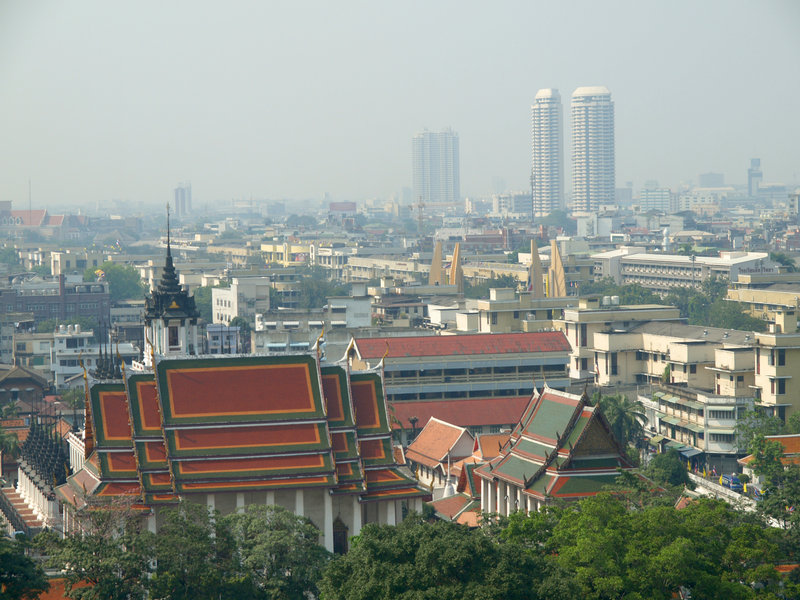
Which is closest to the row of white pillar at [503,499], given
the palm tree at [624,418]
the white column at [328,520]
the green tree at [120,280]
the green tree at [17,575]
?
the white column at [328,520]

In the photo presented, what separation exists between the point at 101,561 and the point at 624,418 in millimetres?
43589

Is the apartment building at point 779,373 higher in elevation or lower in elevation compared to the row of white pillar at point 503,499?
higher

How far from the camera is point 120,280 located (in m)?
186

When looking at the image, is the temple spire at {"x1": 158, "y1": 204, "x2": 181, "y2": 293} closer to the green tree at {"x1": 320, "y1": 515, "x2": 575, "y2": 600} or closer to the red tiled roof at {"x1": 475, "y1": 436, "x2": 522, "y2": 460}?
the red tiled roof at {"x1": 475, "y1": 436, "x2": 522, "y2": 460}

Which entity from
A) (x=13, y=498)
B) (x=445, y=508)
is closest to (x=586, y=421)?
(x=445, y=508)

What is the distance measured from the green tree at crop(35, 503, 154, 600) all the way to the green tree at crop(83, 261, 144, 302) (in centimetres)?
13512

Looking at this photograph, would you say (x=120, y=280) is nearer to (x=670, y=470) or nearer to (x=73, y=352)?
(x=73, y=352)

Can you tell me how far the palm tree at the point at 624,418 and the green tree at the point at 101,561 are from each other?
124 ft

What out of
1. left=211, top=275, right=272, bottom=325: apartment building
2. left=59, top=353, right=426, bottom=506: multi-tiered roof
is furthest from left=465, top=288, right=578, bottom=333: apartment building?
left=59, top=353, right=426, bottom=506: multi-tiered roof

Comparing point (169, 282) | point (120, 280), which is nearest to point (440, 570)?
point (169, 282)

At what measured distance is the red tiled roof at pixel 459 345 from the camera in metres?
90.2

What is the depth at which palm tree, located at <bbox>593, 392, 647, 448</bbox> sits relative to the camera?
81875 millimetres

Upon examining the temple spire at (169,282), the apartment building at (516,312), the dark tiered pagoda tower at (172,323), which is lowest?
the apartment building at (516,312)

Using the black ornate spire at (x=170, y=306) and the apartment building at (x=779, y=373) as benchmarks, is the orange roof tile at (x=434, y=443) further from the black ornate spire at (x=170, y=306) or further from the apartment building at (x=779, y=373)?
the apartment building at (x=779, y=373)
